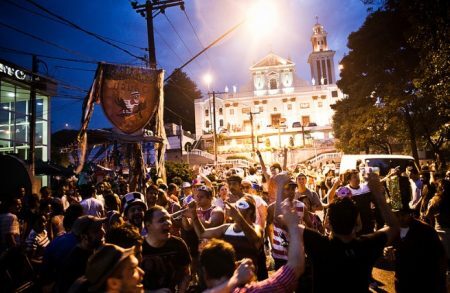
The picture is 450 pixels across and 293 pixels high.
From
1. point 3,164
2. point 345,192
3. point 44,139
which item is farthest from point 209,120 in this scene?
point 345,192

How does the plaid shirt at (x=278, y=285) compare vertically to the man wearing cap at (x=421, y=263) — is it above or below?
above

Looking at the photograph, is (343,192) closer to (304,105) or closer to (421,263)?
(421,263)

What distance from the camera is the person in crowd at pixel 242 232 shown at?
3518mm

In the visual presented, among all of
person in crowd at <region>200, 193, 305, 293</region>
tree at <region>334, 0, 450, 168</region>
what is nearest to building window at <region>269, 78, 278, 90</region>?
tree at <region>334, 0, 450, 168</region>

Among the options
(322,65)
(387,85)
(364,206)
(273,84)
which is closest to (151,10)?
(364,206)

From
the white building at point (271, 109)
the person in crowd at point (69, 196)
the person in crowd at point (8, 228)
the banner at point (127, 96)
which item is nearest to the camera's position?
the person in crowd at point (8, 228)

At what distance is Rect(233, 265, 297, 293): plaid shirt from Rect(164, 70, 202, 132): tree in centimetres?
6760

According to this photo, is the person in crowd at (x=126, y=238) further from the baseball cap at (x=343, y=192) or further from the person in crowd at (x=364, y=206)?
the person in crowd at (x=364, y=206)

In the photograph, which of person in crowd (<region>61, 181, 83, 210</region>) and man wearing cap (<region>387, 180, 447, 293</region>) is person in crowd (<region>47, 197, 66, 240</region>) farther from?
man wearing cap (<region>387, 180, 447, 293</region>)

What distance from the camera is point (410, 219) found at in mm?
3395

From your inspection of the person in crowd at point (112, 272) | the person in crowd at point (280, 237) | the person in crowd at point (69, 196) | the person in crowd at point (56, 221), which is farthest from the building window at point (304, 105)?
the person in crowd at point (112, 272)

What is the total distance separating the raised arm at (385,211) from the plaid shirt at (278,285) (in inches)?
42.7

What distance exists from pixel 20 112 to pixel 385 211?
23528 mm

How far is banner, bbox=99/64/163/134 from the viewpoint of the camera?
8.51m
